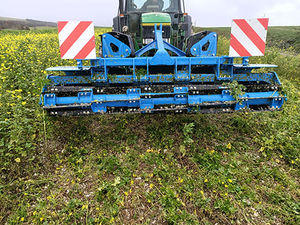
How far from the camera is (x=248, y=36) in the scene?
3.49 meters

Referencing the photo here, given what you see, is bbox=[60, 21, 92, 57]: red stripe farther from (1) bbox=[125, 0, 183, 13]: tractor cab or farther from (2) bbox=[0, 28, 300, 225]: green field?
(1) bbox=[125, 0, 183, 13]: tractor cab

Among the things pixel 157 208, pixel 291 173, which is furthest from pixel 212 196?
pixel 291 173

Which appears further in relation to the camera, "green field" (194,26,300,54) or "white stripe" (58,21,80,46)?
"green field" (194,26,300,54)

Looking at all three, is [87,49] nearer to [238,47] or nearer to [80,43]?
[80,43]

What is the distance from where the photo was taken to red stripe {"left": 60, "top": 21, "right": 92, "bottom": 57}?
3301mm

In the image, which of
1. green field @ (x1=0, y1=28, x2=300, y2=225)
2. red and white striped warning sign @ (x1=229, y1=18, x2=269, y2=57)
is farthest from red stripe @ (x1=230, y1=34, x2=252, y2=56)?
green field @ (x1=0, y1=28, x2=300, y2=225)

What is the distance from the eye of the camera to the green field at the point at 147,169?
2.51 meters

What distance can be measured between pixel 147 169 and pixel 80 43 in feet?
7.32

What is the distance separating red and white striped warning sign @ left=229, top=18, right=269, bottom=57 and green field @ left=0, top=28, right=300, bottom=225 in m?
1.50

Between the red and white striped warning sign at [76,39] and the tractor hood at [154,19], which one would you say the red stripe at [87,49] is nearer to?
the red and white striped warning sign at [76,39]

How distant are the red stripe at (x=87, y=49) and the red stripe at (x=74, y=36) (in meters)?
0.17

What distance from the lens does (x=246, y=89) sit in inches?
143

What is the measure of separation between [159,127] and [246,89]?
1.73 meters

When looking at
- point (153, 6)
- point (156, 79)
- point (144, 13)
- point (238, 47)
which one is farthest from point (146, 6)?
point (238, 47)
